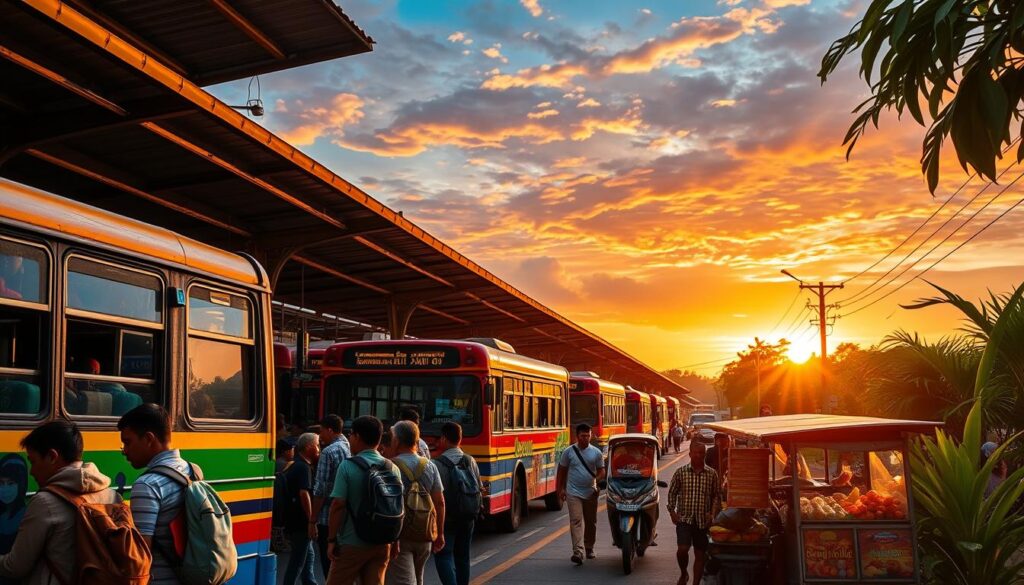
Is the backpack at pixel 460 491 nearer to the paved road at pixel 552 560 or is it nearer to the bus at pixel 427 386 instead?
the paved road at pixel 552 560

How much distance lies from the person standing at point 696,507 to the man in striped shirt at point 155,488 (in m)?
6.74

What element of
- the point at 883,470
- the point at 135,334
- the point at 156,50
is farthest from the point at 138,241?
the point at 156,50

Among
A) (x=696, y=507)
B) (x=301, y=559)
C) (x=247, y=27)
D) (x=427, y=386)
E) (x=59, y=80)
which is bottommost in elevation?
(x=301, y=559)

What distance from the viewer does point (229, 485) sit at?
7.74 meters

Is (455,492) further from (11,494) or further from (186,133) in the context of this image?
(186,133)

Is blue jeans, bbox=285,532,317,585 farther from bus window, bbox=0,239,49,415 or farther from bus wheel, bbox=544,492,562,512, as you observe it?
bus wheel, bbox=544,492,562,512

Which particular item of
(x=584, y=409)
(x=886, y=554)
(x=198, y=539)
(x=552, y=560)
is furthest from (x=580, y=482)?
(x=584, y=409)

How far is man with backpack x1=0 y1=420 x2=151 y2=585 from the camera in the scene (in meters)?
4.36

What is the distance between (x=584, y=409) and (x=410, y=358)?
15185 mm

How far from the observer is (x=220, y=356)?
7.91 meters

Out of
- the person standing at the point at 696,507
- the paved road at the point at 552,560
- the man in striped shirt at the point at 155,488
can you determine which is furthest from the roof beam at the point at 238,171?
the man in striped shirt at the point at 155,488

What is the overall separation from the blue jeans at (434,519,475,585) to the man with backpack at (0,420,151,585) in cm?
516

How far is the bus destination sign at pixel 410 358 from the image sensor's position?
15.7 m

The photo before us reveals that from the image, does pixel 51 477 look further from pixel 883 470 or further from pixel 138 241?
pixel 883 470
